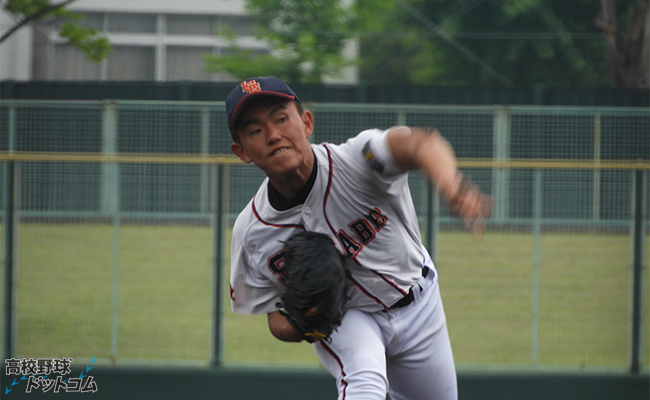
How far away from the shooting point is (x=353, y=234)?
320 centimetres

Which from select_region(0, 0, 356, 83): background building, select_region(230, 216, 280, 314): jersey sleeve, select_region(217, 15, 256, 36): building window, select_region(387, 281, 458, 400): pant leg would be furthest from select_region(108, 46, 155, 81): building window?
select_region(387, 281, 458, 400): pant leg

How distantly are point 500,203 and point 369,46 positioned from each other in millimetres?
18203

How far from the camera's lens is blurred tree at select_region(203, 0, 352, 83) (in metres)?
22.0

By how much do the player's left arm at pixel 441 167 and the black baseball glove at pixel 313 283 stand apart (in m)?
0.55

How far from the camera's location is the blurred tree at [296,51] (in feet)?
72.1

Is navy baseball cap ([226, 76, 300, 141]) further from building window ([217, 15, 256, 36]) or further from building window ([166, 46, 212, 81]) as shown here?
building window ([217, 15, 256, 36])

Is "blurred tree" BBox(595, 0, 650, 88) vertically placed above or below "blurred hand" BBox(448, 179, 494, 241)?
above

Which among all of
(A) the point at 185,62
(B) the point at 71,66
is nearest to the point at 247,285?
(B) the point at 71,66

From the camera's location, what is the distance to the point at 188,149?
7121mm

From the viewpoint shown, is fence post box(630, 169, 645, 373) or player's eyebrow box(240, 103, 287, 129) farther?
fence post box(630, 169, 645, 373)

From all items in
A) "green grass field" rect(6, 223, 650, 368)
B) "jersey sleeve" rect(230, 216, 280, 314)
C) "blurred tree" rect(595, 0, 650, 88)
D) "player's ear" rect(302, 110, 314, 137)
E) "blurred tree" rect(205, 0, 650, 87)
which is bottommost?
"green grass field" rect(6, 223, 650, 368)

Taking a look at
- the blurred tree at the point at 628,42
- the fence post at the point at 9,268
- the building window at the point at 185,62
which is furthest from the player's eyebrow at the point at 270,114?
the building window at the point at 185,62

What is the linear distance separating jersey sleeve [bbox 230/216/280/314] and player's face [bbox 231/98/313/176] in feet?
1.79

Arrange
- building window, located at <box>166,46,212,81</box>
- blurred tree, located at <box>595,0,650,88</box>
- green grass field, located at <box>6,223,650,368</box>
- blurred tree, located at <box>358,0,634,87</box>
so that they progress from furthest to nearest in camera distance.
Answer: blurred tree, located at <box>358,0,634,87</box> → building window, located at <box>166,46,212,81</box> → blurred tree, located at <box>595,0,650,88</box> → green grass field, located at <box>6,223,650,368</box>
